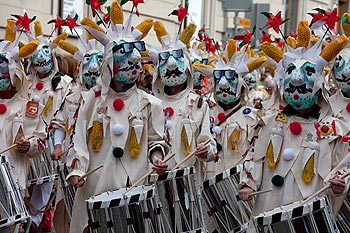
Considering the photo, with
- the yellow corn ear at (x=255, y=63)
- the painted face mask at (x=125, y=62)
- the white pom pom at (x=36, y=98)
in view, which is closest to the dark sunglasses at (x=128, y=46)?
the painted face mask at (x=125, y=62)

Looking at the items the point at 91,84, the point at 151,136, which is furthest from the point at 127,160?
the point at 91,84

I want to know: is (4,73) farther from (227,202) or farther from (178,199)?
(227,202)

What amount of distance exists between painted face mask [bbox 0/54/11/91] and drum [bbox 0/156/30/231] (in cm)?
118

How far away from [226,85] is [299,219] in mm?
3364

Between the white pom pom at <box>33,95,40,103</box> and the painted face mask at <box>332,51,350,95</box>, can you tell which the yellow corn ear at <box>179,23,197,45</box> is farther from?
the white pom pom at <box>33,95,40,103</box>

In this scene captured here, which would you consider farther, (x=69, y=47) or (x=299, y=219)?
(x=69, y=47)

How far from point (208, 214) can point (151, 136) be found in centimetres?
132

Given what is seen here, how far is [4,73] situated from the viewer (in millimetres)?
7504

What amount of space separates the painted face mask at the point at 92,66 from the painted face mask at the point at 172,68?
977mm

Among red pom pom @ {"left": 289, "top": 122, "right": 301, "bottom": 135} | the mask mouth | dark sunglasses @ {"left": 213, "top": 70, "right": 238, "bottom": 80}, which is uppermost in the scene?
the mask mouth

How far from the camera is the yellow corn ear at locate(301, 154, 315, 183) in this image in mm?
6141

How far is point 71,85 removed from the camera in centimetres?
976

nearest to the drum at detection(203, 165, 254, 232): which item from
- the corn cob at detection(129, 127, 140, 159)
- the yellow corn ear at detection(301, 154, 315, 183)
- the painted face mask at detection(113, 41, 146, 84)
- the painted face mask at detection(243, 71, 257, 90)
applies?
the corn cob at detection(129, 127, 140, 159)

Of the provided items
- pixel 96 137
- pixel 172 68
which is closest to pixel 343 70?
pixel 172 68
